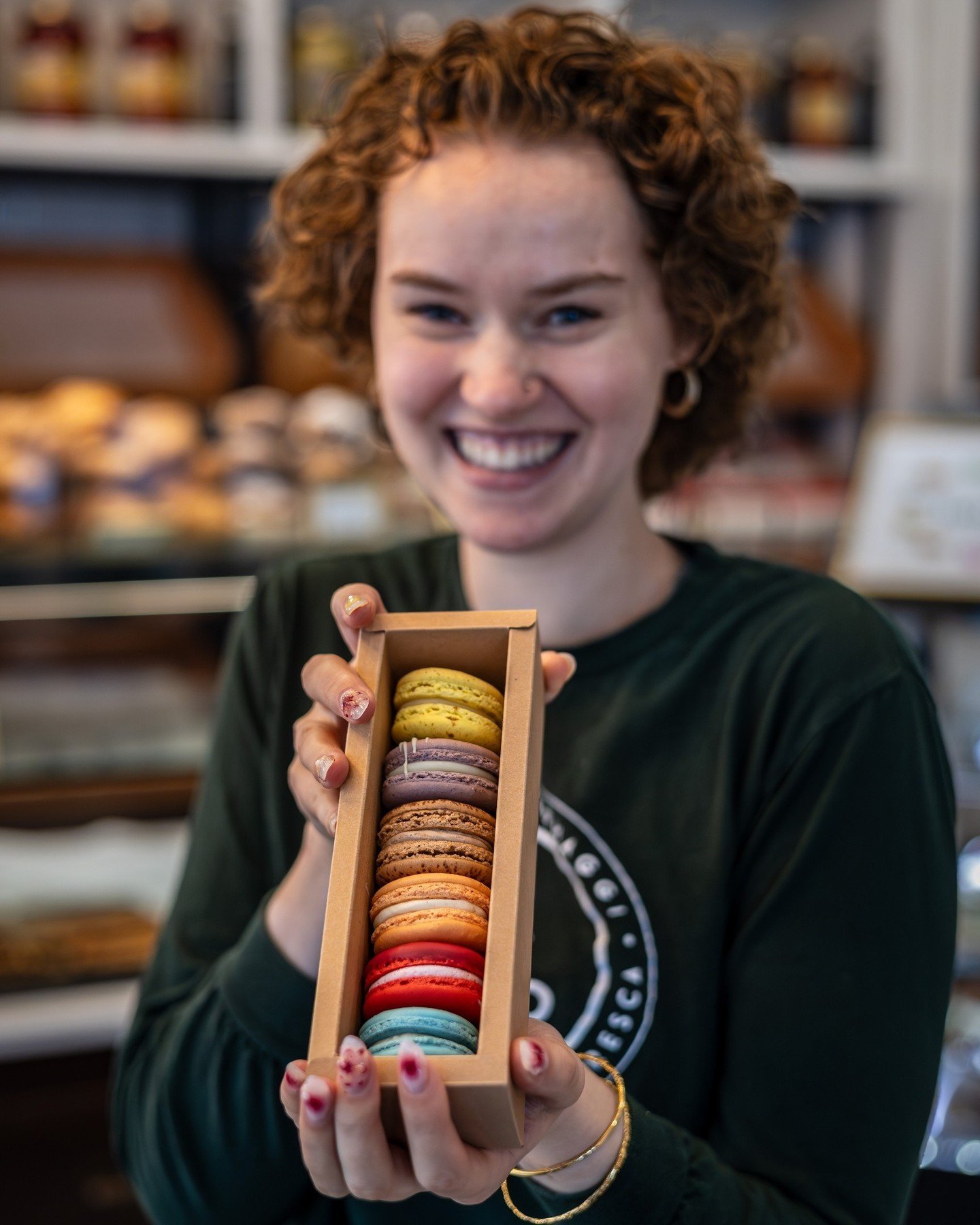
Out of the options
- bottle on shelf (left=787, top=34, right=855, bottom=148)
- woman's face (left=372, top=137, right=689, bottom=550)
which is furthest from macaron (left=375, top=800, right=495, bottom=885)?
bottle on shelf (left=787, top=34, right=855, bottom=148)

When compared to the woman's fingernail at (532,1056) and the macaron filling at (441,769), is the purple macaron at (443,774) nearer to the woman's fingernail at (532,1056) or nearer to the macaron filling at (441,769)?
the macaron filling at (441,769)

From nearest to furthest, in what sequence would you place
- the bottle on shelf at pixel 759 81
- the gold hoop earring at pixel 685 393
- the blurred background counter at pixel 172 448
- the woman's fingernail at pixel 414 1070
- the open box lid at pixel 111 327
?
the woman's fingernail at pixel 414 1070 < the gold hoop earring at pixel 685 393 < the blurred background counter at pixel 172 448 < the open box lid at pixel 111 327 < the bottle on shelf at pixel 759 81

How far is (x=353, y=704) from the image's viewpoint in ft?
2.51

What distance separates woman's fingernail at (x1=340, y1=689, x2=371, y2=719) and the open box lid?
6.05 ft

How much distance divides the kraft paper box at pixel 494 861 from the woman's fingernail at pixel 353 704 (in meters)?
0.01

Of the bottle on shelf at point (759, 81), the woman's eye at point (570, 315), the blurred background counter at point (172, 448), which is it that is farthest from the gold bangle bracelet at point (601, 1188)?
the bottle on shelf at point (759, 81)

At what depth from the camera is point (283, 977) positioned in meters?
0.94

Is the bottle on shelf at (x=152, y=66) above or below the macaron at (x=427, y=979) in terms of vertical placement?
above

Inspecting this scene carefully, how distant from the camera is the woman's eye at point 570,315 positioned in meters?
1.02

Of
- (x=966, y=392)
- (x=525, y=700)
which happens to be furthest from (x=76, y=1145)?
(x=966, y=392)

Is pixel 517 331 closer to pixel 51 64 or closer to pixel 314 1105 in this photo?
pixel 314 1105

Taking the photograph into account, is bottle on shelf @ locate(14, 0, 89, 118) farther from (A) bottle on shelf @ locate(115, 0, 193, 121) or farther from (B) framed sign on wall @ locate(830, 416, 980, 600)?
(B) framed sign on wall @ locate(830, 416, 980, 600)

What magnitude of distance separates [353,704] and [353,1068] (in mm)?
204

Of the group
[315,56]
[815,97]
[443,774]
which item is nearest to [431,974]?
[443,774]
